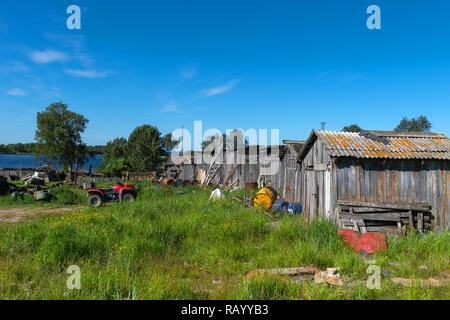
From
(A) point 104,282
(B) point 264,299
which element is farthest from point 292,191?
(A) point 104,282

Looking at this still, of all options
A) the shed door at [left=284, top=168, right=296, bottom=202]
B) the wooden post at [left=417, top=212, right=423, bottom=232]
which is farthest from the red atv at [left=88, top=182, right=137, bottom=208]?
the wooden post at [left=417, top=212, right=423, bottom=232]

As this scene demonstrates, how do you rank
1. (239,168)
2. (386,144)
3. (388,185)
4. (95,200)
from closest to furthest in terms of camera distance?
(388,185), (386,144), (95,200), (239,168)

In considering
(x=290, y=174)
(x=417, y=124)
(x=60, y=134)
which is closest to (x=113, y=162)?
(x=60, y=134)

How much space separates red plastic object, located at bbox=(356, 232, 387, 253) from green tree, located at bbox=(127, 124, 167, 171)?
31159 millimetres

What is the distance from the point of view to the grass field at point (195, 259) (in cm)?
394

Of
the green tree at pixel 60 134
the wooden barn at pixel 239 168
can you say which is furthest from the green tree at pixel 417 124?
the green tree at pixel 60 134

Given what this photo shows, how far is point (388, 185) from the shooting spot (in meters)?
8.02

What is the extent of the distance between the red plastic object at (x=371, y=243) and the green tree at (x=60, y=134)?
37787 millimetres

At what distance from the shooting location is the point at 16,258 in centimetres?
513

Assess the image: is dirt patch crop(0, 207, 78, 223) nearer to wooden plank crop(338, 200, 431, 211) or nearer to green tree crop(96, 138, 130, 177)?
wooden plank crop(338, 200, 431, 211)

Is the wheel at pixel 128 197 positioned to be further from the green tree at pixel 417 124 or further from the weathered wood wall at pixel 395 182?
the green tree at pixel 417 124

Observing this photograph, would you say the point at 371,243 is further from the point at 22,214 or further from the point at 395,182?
the point at 22,214

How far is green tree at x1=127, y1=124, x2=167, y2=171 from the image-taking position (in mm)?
34125

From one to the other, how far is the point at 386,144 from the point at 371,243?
12.9 ft
